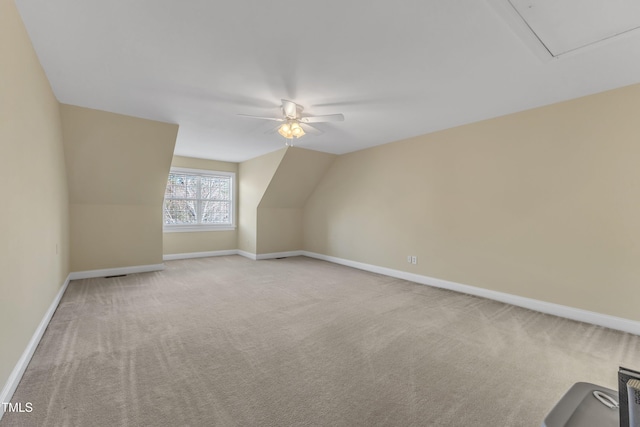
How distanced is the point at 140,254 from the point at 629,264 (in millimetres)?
6833

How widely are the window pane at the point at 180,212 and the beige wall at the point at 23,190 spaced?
10.4ft

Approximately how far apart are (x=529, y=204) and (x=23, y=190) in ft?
16.5

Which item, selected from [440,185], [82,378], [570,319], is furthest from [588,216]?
[82,378]

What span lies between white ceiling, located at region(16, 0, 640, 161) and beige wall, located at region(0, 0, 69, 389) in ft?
0.78

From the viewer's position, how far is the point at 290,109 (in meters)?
3.11

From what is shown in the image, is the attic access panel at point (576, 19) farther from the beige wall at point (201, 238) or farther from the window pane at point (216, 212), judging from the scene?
the window pane at point (216, 212)

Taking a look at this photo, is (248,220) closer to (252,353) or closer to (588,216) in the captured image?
(252,353)

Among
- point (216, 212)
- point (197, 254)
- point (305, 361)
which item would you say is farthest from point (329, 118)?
point (197, 254)

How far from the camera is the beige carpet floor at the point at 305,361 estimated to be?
64.9 inches

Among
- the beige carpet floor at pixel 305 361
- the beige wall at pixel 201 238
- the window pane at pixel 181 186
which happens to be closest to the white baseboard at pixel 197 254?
the beige wall at pixel 201 238

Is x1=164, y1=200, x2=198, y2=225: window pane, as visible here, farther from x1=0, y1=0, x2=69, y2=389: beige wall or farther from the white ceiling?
x1=0, y1=0, x2=69, y2=389: beige wall

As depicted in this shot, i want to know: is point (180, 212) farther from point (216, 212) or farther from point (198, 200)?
point (216, 212)

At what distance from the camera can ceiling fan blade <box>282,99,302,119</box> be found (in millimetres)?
3023

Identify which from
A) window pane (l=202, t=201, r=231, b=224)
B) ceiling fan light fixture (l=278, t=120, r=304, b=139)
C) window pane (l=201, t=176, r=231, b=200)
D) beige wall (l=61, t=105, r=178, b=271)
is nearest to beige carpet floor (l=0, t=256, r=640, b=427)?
beige wall (l=61, t=105, r=178, b=271)
